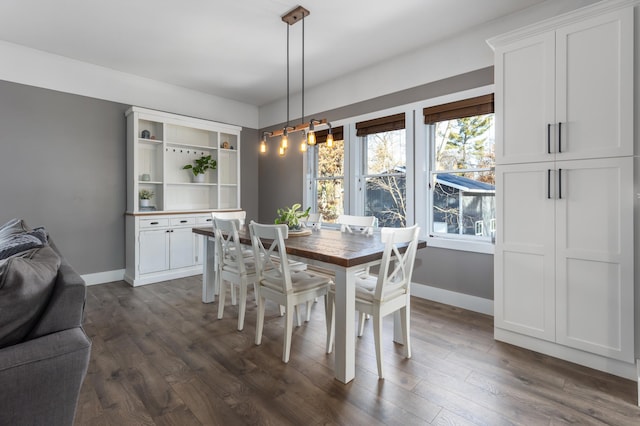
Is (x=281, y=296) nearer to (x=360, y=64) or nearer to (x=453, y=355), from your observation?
(x=453, y=355)

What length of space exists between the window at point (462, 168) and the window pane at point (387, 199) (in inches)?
15.3

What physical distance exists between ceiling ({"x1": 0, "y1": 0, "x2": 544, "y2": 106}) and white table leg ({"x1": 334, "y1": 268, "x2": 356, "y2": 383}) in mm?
2435

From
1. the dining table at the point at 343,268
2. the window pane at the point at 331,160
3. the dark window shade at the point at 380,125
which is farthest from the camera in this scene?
the window pane at the point at 331,160

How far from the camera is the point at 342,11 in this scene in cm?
301

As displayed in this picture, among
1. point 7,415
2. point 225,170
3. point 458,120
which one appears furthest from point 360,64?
point 7,415

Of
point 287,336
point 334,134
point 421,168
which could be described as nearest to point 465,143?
point 421,168

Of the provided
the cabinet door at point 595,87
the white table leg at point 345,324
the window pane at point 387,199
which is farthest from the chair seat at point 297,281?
the cabinet door at point 595,87

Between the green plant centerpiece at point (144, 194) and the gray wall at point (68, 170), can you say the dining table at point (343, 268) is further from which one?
the gray wall at point (68, 170)

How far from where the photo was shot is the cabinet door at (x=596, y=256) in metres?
2.11

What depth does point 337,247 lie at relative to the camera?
2.38 metres

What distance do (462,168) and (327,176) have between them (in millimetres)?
1990

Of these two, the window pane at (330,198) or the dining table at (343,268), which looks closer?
the dining table at (343,268)

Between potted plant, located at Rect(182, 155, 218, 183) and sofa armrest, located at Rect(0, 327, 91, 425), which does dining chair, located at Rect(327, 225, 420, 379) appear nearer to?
sofa armrest, located at Rect(0, 327, 91, 425)

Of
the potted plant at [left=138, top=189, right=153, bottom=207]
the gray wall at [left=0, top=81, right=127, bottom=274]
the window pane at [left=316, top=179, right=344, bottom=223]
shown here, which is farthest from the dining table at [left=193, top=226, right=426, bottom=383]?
the gray wall at [left=0, top=81, right=127, bottom=274]
